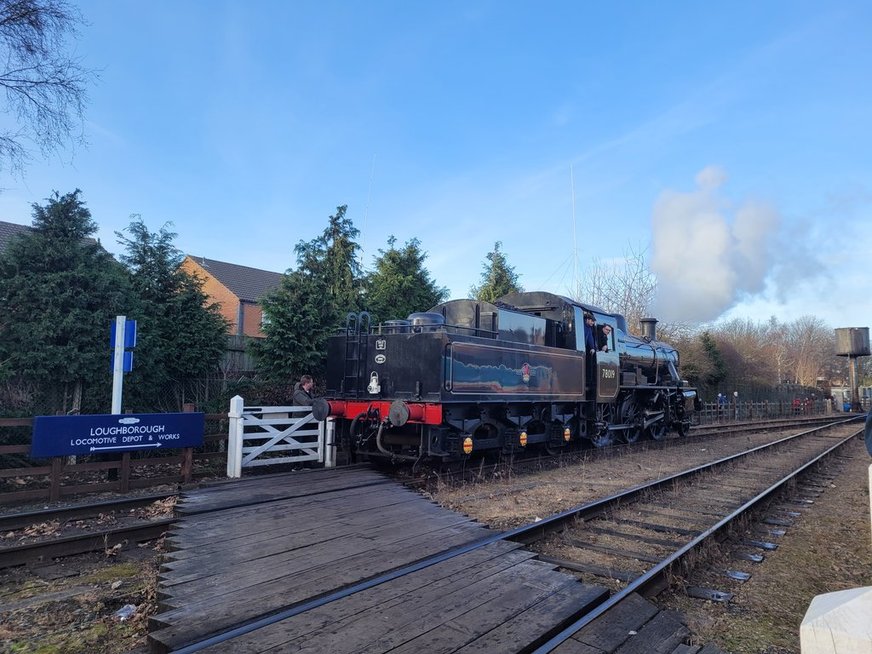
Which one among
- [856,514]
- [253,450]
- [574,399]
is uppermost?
[574,399]

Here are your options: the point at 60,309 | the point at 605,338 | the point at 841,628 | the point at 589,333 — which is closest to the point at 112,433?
the point at 60,309

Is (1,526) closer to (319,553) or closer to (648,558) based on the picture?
(319,553)

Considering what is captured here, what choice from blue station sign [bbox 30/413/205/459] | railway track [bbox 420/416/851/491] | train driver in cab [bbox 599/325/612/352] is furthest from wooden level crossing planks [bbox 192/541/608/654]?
train driver in cab [bbox 599/325/612/352]

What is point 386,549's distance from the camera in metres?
4.91

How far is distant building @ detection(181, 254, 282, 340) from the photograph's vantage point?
32.5 metres

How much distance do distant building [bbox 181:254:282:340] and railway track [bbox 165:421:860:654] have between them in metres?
25.9

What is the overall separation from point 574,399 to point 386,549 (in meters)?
7.40

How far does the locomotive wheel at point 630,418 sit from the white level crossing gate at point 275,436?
8.02m

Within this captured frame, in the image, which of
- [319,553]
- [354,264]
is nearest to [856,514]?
[319,553]

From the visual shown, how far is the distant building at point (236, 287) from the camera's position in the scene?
107 feet

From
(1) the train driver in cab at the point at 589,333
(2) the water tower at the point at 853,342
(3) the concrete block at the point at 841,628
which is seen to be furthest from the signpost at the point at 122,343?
(2) the water tower at the point at 853,342

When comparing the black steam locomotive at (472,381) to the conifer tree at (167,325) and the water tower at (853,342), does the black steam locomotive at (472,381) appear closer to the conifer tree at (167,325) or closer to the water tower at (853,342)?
the conifer tree at (167,325)

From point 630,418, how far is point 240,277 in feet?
93.9

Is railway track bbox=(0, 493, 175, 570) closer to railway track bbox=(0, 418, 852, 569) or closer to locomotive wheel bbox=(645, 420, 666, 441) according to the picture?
railway track bbox=(0, 418, 852, 569)
